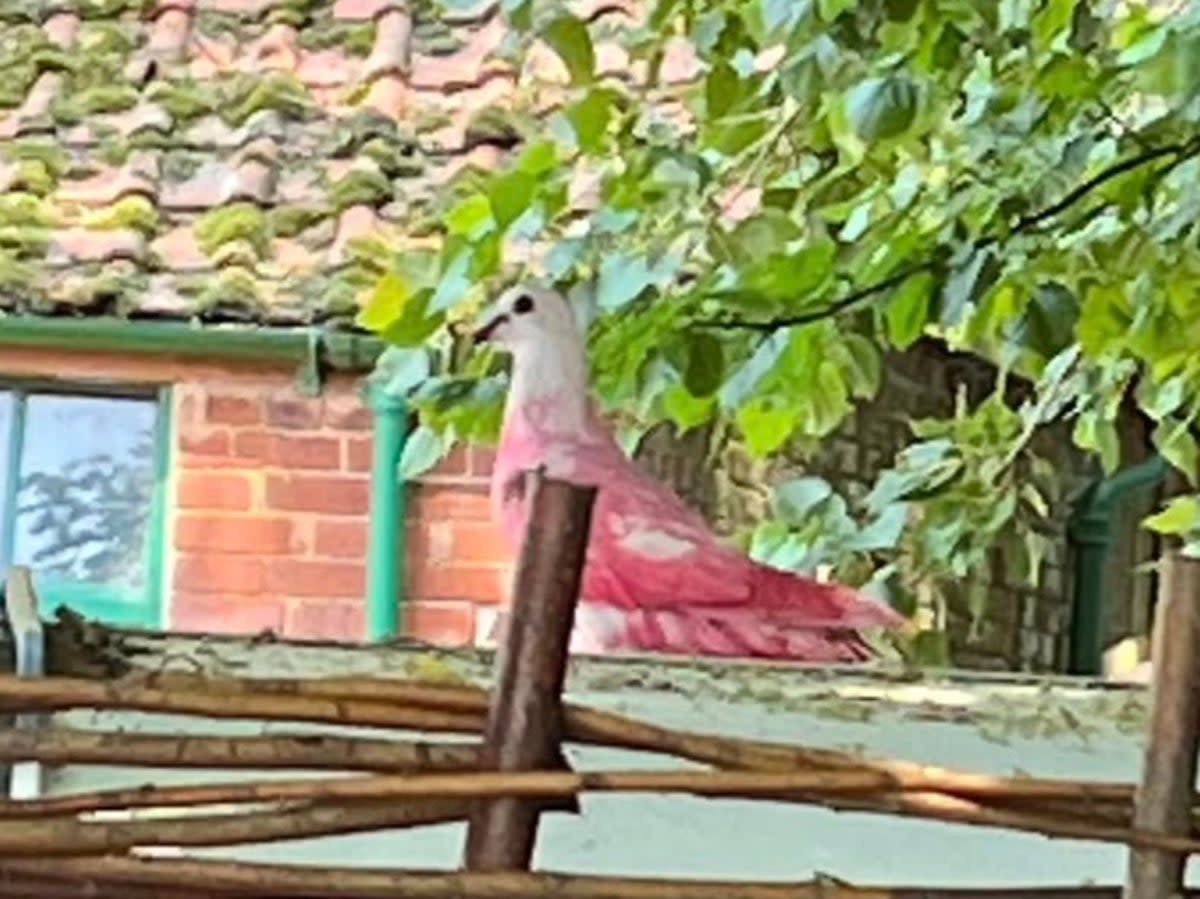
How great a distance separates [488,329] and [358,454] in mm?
868

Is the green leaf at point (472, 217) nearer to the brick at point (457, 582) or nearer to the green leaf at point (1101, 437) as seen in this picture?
the green leaf at point (1101, 437)

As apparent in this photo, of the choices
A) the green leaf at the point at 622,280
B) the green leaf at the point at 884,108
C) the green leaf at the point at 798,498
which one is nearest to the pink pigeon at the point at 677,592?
the green leaf at the point at 798,498

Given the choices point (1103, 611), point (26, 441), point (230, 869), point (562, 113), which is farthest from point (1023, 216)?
point (1103, 611)

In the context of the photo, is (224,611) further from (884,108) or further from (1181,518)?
(884,108)

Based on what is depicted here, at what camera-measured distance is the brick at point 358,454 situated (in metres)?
3.74

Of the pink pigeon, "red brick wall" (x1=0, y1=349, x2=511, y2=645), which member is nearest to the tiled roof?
"red brick wall" (x1=0, y1=349, x2=511, y2=645)

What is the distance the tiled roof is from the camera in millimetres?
3602

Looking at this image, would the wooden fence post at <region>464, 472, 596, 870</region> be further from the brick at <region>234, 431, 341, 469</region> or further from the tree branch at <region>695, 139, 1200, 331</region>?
Answer: the brick at <region>234, 431, 341, 469</region>

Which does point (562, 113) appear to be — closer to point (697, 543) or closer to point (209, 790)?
point (697, 543)

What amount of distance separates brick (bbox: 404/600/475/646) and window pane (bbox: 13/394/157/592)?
0.40 metres

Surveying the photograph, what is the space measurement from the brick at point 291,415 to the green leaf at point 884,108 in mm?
2109

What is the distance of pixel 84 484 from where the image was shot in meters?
3.82

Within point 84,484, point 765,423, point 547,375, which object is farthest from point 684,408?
point 84,484

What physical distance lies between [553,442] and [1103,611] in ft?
12.2
